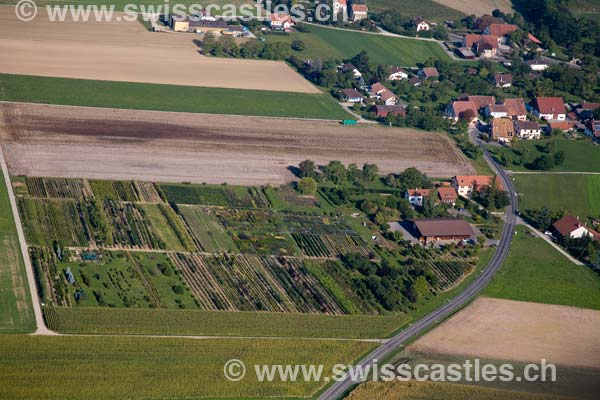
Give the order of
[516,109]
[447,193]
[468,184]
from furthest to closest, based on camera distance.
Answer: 1. [516,109]
2. [468,184]
3. [447,193]

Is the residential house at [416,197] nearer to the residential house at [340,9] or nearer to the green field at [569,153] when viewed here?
the green field at [569,153]

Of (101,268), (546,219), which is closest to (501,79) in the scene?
(546,219)

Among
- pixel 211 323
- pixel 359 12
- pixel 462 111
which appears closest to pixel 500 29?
pixel 359 12

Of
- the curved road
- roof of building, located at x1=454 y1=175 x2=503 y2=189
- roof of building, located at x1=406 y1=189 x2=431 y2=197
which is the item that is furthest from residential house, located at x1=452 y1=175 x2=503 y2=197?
roof of building, located at x1=406 y1=189 x2=431 y2=197

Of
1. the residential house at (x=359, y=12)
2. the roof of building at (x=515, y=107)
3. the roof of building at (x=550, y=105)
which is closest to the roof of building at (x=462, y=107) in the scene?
the roof of building at (x=515, y=107)

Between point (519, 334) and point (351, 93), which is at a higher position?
point (519, 334)

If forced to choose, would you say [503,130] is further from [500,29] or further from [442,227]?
[500,29]
